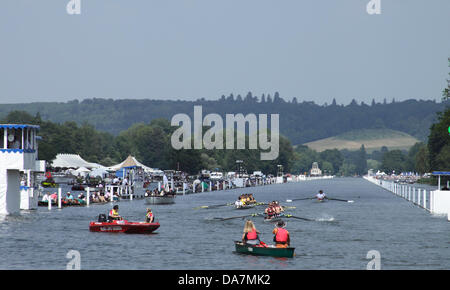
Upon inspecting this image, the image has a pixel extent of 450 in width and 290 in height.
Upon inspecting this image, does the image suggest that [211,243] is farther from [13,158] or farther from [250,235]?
[13,158]

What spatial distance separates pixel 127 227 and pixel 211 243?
9.74 m

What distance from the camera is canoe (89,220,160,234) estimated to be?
2718 inches

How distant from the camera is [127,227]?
69.1 m

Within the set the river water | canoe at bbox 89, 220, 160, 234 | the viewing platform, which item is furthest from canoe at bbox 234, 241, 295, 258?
the viewing platform

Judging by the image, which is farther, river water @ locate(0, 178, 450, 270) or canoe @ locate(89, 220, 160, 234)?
canoe @ locate(89, 220, 160, 234)

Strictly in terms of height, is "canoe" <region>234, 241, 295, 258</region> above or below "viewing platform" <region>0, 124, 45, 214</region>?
below

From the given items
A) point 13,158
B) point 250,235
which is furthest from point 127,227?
point 250,235

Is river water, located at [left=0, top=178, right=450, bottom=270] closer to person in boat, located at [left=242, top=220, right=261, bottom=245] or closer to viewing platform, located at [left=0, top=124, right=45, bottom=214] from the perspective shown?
person in boat, located at [left=242, top=220, right=261, bottom=245]

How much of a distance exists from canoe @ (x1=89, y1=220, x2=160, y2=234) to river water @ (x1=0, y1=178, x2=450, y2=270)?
821mm

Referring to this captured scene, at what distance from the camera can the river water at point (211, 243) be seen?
→ 166 ft

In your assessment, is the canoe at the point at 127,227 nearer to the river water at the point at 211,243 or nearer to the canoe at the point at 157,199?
the river water at the point at 211,243

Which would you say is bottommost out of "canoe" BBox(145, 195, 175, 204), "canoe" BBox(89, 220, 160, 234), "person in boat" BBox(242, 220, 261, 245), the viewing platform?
"canoe" BBox(145, 195, 175, 204)
